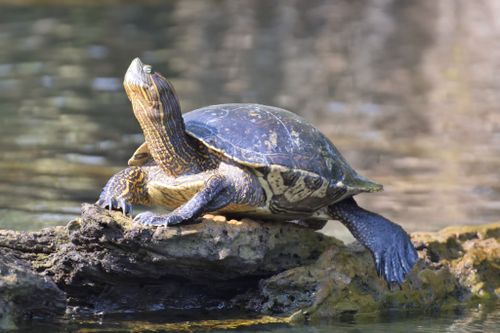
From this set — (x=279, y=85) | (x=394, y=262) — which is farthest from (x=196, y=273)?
(x=279, y=85)

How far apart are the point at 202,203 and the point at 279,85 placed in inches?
390

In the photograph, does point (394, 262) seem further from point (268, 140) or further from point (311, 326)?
point (268, 140)

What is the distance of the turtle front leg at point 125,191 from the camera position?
4.74 m

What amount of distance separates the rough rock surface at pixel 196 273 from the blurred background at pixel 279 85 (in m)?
2.09

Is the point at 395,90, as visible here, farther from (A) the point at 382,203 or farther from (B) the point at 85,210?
(B) the point at 85,210

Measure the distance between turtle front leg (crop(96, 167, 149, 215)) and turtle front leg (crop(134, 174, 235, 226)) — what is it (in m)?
0.26

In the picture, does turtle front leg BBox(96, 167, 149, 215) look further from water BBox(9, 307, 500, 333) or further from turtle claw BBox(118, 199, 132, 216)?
water BBox(9, 307, 500, 333)

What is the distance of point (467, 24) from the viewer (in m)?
23.0

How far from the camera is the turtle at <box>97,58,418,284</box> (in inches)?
188

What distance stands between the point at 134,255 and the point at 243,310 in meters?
A: 0.65

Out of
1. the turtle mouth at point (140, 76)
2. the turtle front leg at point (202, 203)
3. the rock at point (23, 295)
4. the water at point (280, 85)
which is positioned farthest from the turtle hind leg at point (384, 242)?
the rock at point (23, 295)

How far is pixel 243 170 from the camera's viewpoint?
190 inches

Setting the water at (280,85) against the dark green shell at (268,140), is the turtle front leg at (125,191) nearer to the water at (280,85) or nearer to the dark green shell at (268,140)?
the dark green shell at (268,140)

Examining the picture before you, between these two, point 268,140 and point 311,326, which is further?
point 268,140
